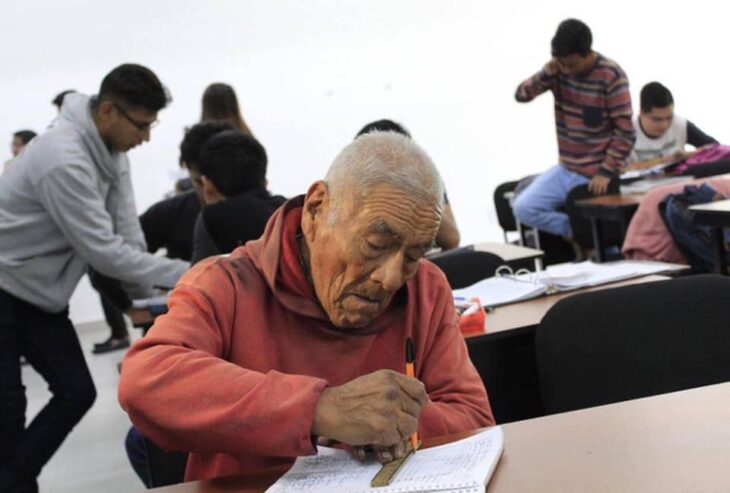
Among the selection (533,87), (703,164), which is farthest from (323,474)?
(533,87)

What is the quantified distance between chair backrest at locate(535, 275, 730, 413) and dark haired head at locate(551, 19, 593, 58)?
3.73 meters

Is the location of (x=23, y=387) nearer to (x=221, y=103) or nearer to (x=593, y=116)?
(x=221, y=103)

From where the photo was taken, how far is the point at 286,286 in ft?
5.01

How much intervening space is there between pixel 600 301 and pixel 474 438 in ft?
2.43

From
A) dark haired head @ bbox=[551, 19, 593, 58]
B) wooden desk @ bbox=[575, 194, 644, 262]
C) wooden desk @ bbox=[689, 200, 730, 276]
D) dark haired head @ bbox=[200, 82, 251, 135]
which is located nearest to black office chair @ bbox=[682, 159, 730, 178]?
wooden desk @ bbox=[575, 194, 644, 262]

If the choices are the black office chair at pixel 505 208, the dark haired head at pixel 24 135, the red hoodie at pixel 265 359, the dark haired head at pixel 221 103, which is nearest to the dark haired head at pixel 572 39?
the black office chair at pixel 505 208

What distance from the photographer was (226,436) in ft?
4.15

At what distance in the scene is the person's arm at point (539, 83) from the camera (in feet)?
19.5

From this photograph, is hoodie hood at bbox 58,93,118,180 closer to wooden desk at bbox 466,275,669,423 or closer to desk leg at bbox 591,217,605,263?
wooden desk at bbox 466,275,669,423

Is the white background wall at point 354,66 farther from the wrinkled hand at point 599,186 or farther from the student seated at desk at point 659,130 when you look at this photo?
the wrinkled hand at point 599,186

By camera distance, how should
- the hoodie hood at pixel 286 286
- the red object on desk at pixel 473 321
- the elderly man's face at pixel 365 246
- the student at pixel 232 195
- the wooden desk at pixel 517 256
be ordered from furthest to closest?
the wooden desk at pixel 517 256 < the student at pixel 232 195 < the red object on desk at pixel 473 321 < the hoodie hood at pixel 286 286 < the elderly man's face at pixel 365 246

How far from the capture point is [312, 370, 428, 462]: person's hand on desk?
123cm

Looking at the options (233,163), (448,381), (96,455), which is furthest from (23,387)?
(448,381)

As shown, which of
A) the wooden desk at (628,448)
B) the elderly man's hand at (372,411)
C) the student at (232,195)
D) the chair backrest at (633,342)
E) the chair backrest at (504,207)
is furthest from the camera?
the chair backrest at (504,207)
